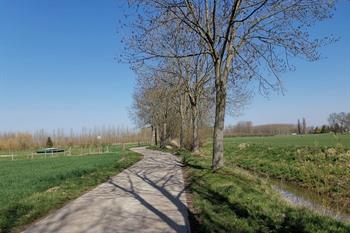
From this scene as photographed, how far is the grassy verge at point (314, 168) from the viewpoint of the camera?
1623 cm

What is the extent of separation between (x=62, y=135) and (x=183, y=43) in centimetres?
9281

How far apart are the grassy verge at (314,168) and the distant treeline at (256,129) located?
317 feet

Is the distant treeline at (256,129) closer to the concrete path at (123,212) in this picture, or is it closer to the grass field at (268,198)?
the grass field at (268,198)

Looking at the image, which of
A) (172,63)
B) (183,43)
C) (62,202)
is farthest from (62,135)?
(62,202)

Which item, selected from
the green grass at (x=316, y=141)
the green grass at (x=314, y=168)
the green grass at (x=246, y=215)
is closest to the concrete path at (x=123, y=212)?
the green grass at (x=246, y=215)

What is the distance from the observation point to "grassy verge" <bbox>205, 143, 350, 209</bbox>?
16.2m

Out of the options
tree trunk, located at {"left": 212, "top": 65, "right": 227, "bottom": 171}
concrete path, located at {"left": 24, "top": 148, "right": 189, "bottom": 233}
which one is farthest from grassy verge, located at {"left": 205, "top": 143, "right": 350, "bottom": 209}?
concrete path, located at {"left": 24, "top": 148, "right": 189, "bottom": 233}

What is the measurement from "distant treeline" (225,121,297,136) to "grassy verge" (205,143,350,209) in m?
96.5

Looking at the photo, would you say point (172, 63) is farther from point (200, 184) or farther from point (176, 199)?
point (176, 199)

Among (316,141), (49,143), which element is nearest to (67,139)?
(49,143)

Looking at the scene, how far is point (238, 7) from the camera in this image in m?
17.4

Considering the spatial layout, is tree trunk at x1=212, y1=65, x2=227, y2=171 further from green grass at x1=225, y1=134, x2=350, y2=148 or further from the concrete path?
the concrete path

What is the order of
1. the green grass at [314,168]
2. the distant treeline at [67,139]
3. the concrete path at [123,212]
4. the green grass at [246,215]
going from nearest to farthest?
the green grass at [246,215] → the concrete path at [123,212] → the green grass at [314,168] → the distant treeline at [67,139]

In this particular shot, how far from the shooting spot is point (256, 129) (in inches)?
5300
